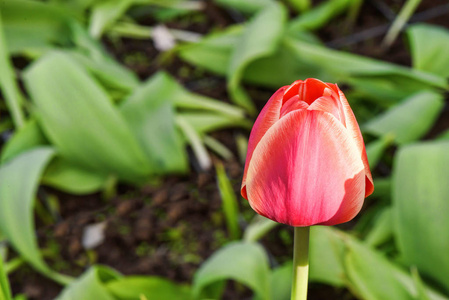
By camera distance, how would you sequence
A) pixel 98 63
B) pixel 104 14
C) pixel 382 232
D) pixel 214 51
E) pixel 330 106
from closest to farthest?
1. pixel 330 106
2. pixel 382 232
3. pixel 98 63
4. pixel 214 51
5. pixel 104 14

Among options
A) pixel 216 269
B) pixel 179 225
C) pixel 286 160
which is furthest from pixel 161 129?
pixel 286 160

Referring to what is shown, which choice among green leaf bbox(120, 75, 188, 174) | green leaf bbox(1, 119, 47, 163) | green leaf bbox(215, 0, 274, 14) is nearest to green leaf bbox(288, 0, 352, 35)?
green leaf bbox(215, 0, 274, 14)

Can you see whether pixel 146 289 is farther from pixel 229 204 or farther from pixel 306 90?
pixel 306 90

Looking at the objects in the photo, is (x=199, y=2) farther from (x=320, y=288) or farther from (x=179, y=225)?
(x=320, y=288)

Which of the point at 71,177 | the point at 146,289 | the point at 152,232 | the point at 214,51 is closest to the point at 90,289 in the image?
the point at 146,289

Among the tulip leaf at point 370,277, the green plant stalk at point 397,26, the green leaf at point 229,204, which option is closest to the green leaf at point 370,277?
the tulip leaf at point 370,277

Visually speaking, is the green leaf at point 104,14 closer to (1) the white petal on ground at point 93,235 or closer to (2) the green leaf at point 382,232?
(1) the white petal on ground at point 93,235
